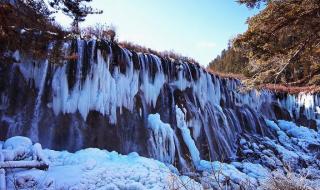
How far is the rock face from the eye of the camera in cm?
997

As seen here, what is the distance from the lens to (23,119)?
9766 millimetres

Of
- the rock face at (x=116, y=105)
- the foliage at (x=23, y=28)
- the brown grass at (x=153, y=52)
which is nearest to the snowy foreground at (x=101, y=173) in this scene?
the rock face at (x=116, y=105)

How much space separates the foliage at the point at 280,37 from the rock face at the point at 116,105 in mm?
2903

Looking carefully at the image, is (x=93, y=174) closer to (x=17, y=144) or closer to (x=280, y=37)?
(x=17, y=144)

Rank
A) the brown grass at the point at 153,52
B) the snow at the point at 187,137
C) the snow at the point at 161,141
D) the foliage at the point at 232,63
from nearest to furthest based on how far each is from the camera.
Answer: the snow at the point at 161,141 < the snow at the point at 187,137 < the brown grass at the point at 153,52 < the foliage at the point at 232,63

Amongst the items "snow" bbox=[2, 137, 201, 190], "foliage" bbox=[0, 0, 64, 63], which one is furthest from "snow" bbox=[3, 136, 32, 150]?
"foliage" bbox=[0, 0, 64, 63]

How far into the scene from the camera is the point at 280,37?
923 cm

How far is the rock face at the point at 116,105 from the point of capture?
997 cm

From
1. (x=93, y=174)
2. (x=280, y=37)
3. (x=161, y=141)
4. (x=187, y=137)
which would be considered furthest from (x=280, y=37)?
(x=187, y=137)

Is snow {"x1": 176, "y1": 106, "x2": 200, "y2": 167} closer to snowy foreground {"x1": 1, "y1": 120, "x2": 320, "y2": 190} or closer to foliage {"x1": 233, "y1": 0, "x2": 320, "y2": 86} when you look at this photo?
snowy foreground {"x1": 1, "y1": 120, "x2": 320, "y2": 190}

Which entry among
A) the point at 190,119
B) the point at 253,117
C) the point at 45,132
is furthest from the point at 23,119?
the point at 253,117

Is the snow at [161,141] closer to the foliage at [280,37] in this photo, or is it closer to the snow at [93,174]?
the snow at [93,174]

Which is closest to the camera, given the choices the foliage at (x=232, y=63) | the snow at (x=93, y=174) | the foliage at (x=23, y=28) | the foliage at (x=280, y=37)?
the foliage at (x=23, y=28)

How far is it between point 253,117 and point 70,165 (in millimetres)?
14564
